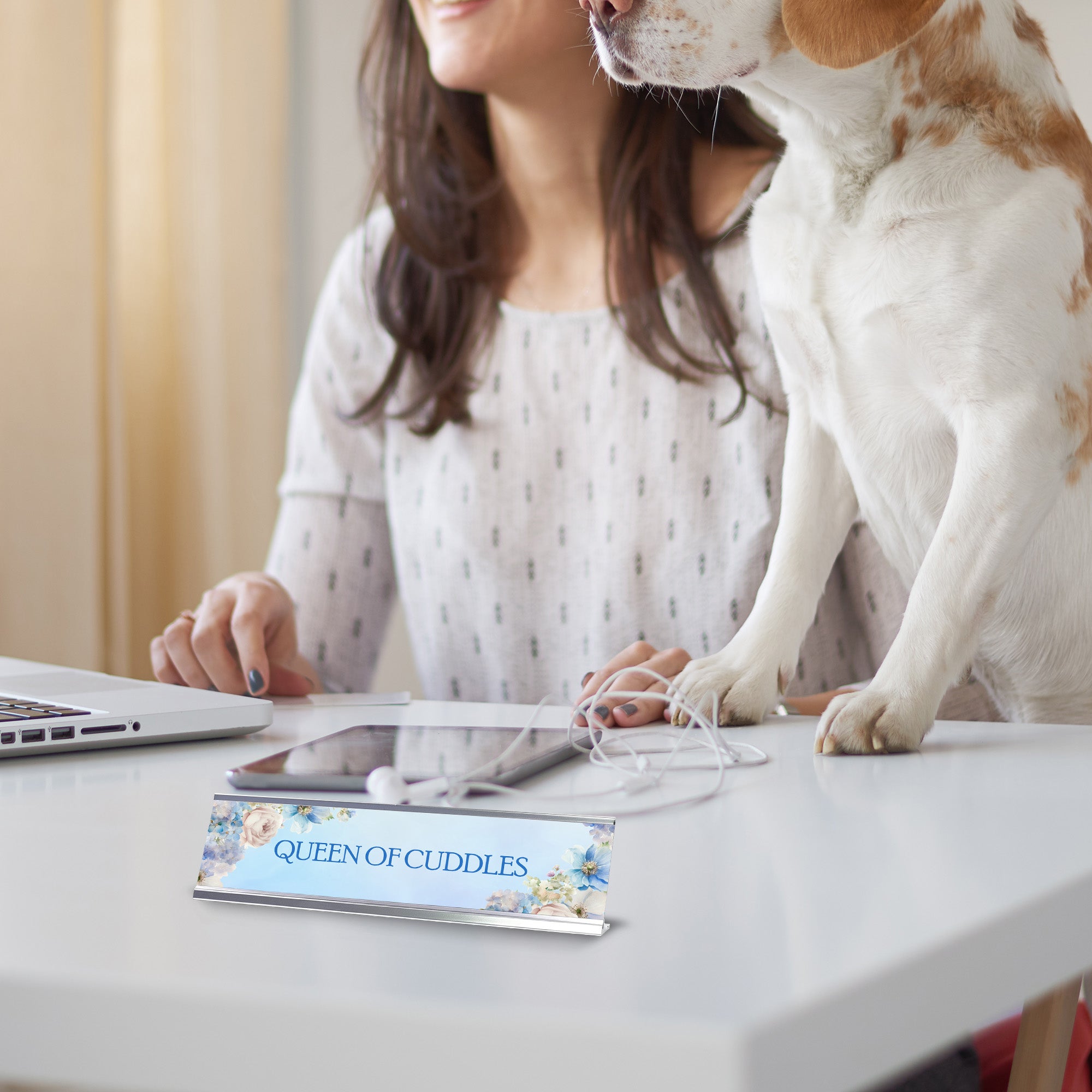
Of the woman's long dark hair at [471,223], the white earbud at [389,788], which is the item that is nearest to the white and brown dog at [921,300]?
the white earbud at [389,788]

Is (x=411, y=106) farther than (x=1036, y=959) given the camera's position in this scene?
Yes

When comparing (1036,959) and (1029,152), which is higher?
(1029,152)

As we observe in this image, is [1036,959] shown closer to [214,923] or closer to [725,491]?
[214,923]

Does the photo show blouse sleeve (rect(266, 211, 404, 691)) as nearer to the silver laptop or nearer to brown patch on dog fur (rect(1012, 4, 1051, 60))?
the silver laptop

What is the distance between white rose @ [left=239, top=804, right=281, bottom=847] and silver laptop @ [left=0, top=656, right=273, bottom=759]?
251 millimetres

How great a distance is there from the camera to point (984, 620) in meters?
0.59

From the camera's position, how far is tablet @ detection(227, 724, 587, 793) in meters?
0.46

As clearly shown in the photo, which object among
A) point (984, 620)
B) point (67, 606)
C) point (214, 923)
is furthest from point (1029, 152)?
point (67, 606)

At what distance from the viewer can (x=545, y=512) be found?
1.24 m

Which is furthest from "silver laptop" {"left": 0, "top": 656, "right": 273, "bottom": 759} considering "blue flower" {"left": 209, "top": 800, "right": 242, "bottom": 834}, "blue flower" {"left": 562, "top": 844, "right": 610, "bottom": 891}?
"blue flower" {"left": 562, "top": 844, "right": 610, "bottom": 891}

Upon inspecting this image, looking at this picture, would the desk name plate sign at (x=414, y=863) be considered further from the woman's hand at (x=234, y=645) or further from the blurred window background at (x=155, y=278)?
the blurred window background at (x=155, y=278)

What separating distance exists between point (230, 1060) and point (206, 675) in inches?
25.1

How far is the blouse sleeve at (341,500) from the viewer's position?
49.5 inches

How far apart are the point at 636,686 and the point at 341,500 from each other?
2.29 feet
